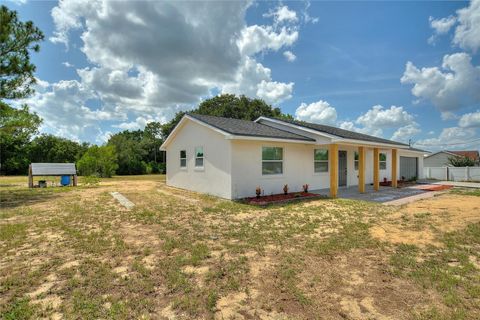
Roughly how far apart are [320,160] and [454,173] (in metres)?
16.0

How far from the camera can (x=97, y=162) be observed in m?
25.4

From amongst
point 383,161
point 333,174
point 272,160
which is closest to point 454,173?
point 383,161

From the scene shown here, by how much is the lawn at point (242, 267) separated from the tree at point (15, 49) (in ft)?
28.0

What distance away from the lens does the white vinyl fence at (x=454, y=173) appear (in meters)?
20.5

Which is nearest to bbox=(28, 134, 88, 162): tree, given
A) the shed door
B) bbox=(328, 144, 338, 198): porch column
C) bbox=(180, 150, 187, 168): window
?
bbox=(180, 150, 187, 168): window

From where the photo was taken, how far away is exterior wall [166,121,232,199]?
10.6 metres

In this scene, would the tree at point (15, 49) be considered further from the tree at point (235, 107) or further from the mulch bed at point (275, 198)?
the tree at point (235, 107)

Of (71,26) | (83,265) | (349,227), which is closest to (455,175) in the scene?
(349,227)

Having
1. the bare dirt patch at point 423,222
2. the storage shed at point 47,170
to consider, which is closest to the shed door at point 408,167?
the bare dirt patch at point 423,222

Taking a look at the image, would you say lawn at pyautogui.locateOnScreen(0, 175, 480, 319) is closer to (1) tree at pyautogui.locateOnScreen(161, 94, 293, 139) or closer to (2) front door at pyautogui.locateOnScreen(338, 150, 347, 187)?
(2) front door at pyautogui.locateOnScreen(338, 150, 347, 187)

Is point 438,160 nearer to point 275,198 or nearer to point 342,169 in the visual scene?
point 342,169

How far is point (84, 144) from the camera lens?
125 ft

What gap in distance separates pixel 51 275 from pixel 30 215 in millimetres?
5429

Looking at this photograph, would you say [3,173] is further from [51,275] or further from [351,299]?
[351,299]
